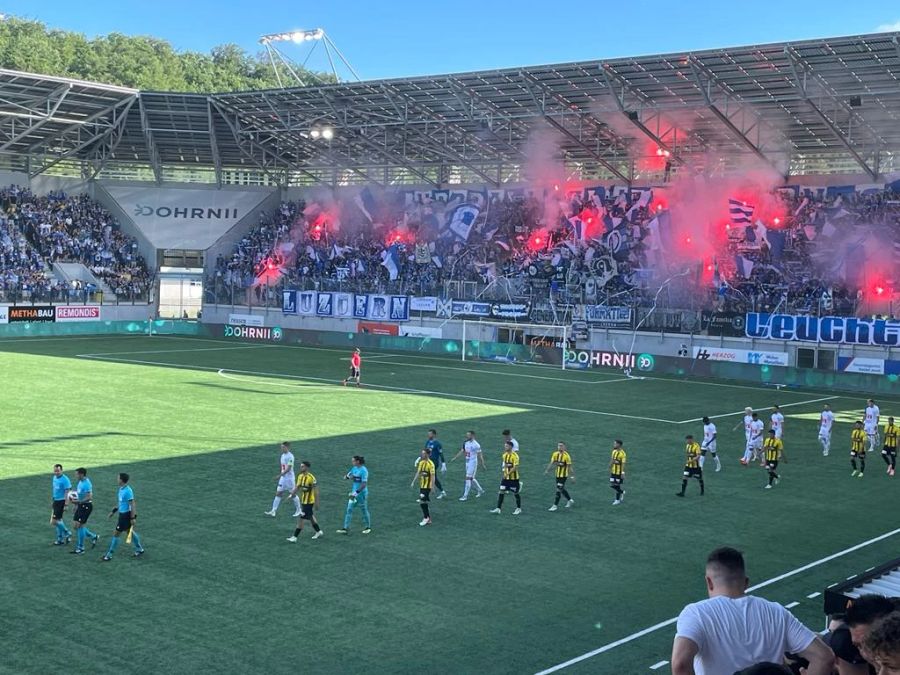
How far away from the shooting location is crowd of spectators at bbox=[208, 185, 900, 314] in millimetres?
59938

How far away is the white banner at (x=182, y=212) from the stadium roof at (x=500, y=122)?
72.8 inches

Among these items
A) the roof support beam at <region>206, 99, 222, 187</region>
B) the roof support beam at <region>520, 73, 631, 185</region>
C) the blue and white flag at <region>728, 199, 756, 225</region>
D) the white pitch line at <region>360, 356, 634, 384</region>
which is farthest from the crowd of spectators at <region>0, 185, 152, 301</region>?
the blue and white flag at <region>728, 199, 756, 225</region>

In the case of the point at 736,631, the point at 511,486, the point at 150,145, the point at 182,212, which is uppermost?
the point at 150,145

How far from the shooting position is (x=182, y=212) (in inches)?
3219

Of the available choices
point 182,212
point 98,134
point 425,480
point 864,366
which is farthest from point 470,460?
point 182,212

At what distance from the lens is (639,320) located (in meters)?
60.0

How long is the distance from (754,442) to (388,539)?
46.5 feet

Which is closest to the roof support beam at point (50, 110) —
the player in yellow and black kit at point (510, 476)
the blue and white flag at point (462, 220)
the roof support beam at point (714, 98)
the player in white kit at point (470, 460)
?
the blue and white flag at point (462, 220)

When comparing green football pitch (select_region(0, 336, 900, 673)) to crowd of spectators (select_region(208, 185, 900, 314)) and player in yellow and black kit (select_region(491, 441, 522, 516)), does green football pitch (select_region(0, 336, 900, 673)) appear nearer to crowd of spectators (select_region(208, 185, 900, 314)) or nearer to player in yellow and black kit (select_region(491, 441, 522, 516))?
player in yellow and black kit (select_region(491, 441, 522, 516))

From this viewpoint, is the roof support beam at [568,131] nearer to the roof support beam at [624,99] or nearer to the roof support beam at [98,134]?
the roof support beam at [624,99]

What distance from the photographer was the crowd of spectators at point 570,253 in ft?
197

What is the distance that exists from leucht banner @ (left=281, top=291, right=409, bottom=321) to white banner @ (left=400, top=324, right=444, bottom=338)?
77cm

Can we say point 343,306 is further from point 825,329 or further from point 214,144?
point 825,329

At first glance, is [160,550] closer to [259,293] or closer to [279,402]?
[279,402]
